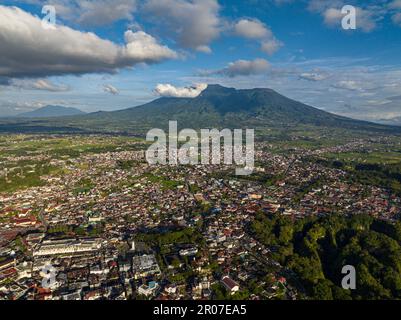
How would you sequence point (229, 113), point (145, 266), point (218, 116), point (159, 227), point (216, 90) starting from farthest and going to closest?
1. point (216, 90)
2. point (229, 113)
3. point (218, 116)
4. point (159, 227)
5. point (145, 266)

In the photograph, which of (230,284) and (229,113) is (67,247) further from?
(229,113)

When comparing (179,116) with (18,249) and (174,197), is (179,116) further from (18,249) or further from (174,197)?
(18,249)

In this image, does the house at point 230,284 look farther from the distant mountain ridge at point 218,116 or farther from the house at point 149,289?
the distant mountain ridge at point 218,116

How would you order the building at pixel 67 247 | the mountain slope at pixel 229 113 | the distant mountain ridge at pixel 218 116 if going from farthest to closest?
the mountain slope at pixel 229 113, the distant mountain ridge at pixel 218 116, the building at pixel 67 247

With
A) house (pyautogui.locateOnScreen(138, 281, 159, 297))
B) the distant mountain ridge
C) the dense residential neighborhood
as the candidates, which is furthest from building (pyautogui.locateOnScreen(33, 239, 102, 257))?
the distant mountain ridge

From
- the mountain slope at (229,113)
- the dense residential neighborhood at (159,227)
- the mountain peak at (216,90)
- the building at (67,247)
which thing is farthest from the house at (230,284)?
the mountain peak at (216,90)

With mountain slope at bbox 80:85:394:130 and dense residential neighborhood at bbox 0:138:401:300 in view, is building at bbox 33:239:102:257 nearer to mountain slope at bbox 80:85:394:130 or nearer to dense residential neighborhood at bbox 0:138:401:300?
dense residential neighborhood at bbox 0:138:401:300

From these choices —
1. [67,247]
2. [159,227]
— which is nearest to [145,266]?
[67,247]

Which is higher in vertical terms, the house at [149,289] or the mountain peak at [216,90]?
the mountain peak at [216,90]
